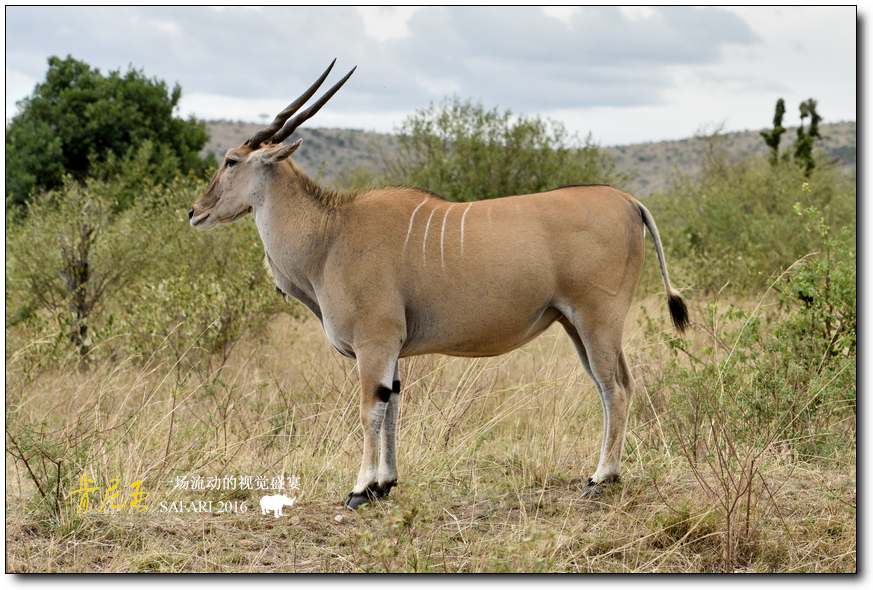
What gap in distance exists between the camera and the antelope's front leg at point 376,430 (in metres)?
5.46

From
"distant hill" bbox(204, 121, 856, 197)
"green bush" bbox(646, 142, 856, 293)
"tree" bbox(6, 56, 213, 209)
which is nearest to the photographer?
"green bush" bbox(646, 142, 856, 293)

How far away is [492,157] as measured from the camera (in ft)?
55.3

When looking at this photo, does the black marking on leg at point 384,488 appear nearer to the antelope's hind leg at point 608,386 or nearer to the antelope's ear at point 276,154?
the antelope's hind leg at point 608,386

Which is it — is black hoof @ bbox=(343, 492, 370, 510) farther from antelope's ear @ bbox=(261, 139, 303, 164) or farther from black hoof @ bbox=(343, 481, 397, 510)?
antelope's ear @ bbox=(261, 139, 303, 164)

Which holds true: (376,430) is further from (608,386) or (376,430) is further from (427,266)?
(608,386)

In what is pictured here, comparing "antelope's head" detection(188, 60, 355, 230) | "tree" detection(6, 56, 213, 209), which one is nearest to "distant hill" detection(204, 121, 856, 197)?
"tree" detection(6, 56, 213, 209)

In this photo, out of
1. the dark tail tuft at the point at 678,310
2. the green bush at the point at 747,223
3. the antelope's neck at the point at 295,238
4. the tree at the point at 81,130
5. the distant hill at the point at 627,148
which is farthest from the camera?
the distant hill at the point at 627,148

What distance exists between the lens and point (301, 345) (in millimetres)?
12125

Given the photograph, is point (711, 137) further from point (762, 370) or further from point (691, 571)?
point (691, 571)

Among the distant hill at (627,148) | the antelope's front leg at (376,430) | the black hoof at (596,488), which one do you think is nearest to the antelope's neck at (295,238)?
the antelope's front leg at (376,430)

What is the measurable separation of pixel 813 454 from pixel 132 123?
1905cm

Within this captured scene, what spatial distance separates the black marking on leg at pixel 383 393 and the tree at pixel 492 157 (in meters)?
11.6

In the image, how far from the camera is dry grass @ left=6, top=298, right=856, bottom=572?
16.0 feet

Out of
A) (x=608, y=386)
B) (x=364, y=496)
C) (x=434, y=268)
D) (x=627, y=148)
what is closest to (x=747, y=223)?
(x=608, y=386)
